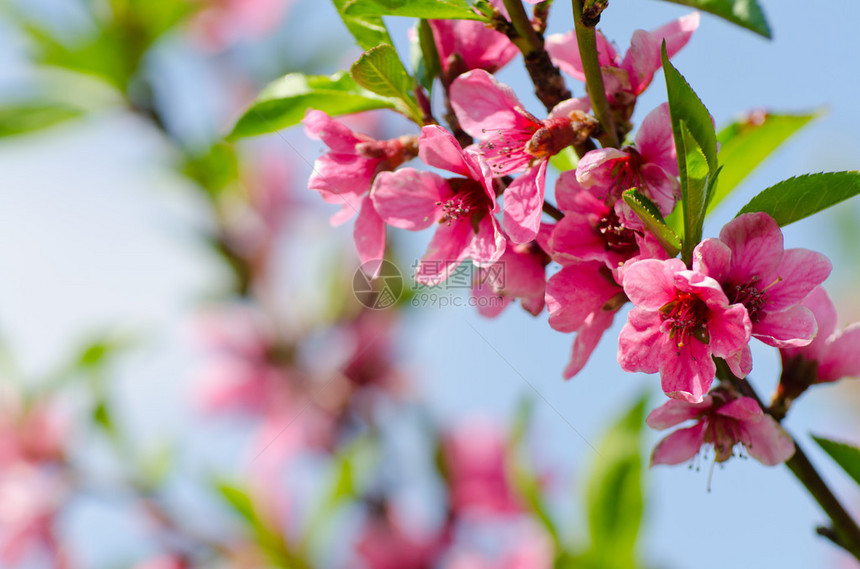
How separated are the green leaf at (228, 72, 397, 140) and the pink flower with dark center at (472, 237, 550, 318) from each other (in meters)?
0.24

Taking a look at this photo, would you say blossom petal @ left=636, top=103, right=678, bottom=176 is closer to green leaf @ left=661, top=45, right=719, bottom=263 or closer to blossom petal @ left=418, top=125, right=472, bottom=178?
green leaf @ left=661, top=45, right=719, bottom=263

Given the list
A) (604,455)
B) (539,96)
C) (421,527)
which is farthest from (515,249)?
(421,527)

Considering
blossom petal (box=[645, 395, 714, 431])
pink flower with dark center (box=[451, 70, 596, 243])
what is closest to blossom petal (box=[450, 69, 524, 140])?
pink flower with dark center (box=[451, 70, 596, 243])

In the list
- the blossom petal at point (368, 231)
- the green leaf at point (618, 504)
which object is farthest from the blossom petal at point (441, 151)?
the green leaf at point (618, 504)

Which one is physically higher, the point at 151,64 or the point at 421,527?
the point at 151,64

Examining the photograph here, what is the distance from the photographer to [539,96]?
770 mm

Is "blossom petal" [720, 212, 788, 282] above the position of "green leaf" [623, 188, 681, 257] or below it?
below

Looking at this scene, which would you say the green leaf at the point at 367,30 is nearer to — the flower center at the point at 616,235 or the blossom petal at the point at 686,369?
the flower center at the point at 616,235

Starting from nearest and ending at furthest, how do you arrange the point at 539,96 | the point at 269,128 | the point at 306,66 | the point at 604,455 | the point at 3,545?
the point at 539,96 → the point at 269,128 → the point at 604,455 → the point at 3,545 → the point at 306,66

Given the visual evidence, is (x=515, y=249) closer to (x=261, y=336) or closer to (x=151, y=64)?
(x=151, y=64)

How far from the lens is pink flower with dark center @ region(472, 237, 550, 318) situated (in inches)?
30.9

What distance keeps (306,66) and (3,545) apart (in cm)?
168

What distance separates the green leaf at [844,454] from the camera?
77 cm
